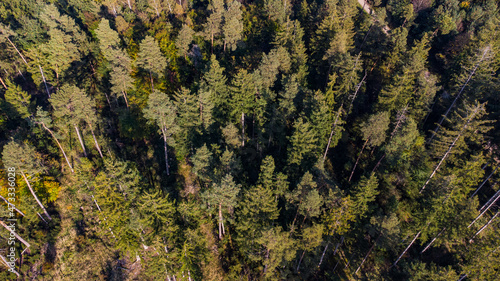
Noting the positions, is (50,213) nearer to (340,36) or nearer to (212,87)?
(212,87)

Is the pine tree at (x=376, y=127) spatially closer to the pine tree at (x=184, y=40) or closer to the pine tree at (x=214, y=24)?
the pine tree at (x=214, y=24)

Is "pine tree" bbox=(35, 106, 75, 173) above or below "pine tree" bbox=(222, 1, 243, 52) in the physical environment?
below

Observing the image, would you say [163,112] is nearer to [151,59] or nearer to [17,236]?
[151,59]

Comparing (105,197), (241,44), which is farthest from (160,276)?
(241,44)

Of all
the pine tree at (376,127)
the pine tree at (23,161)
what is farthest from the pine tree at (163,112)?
the pine tree at (376,127)

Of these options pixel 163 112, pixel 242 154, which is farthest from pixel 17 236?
pixel 242 154

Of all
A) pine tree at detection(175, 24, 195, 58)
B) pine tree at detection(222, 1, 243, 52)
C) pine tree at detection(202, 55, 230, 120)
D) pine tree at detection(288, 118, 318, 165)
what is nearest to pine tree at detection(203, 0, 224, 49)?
pine tree at detection(222, 1, 243, 52)

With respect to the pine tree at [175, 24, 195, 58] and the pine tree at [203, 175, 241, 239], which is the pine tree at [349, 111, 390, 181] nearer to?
the pine tree at [203, 175, 241, 239]
